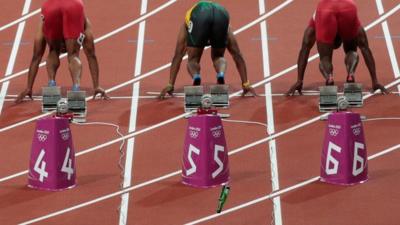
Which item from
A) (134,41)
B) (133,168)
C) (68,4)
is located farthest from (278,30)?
(133,168)

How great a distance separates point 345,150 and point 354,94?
2593mm

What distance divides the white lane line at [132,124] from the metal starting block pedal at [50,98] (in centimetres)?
83

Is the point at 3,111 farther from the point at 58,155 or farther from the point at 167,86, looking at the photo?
the point at 58,155

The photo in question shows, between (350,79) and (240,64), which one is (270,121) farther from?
(240,64)

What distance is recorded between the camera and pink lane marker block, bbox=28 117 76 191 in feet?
34.6

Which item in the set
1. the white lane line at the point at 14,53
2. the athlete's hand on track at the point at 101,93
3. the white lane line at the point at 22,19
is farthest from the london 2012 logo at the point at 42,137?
the white lane line at the point at 22,19

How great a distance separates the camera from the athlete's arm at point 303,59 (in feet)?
44.2

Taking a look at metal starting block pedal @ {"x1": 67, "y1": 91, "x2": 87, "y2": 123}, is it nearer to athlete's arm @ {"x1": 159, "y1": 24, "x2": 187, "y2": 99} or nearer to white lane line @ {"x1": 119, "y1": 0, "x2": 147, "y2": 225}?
white lane line @ {"x1": 119, "y1": 0, "x2": 147, "y2": 225}

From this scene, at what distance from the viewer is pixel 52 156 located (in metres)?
10.5

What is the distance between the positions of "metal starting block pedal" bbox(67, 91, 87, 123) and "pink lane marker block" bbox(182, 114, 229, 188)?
7.82ft

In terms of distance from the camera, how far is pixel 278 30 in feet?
51.0

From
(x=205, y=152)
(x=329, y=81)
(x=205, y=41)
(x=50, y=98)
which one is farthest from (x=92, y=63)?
(x=205, y=152)

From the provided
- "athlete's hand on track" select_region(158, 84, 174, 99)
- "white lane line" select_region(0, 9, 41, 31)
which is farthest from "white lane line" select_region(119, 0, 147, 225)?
"white lane line" select_region(0, 9, 41, 31)

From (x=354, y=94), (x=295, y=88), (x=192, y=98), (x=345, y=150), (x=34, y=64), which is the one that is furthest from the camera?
(x=34, y=64)
